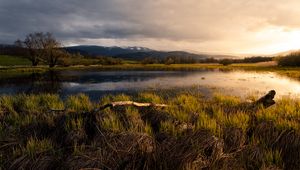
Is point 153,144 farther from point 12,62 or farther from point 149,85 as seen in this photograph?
point 12,62

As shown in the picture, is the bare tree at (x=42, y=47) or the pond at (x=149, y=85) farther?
the bare tree at (x=42, y=47)

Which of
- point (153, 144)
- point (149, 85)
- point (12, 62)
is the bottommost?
point (149, 85)

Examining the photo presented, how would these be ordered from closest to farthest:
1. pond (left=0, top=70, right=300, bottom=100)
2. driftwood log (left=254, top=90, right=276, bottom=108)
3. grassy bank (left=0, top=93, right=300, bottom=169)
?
grassy bank (left=0, top=93, right=300, bottom=169)
driftwood log (left=254, top=90, right=276, bottom=108)
pond (left=0, top=70, right=300, bottom=100)

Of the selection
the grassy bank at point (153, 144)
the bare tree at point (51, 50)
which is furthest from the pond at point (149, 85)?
the bare tree at point (51, 50)

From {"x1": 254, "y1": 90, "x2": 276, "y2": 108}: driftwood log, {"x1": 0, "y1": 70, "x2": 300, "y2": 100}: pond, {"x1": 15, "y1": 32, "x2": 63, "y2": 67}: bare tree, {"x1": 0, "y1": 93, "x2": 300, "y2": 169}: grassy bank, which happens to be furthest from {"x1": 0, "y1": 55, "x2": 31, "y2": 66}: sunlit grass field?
{"x1": 254, "y1": 90, "x2": 276, "y2": 108}: driftwood log

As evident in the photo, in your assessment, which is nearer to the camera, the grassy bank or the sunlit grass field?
the grassy bank

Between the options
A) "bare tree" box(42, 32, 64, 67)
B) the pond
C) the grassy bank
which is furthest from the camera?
"bare tree" box(42, 32, 64, 67)

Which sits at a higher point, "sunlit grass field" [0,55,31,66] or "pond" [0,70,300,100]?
"sunlit grass field" [0,55,31,66]

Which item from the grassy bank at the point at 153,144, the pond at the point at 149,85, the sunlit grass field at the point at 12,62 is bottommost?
the pond at the point at 149,85

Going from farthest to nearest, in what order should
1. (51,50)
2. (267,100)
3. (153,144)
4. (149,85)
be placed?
(51,50)
(149,85)
(267,100)
(153,144)

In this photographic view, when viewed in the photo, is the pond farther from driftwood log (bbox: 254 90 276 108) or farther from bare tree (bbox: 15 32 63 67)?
bare tree (bbox: 15 32 63 67)

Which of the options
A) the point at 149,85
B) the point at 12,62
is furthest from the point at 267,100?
the point at 12,62

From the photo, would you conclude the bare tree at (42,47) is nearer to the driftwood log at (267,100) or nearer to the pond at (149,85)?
the pond at (149,85)

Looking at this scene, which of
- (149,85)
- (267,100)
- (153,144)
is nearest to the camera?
(153,144)
